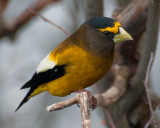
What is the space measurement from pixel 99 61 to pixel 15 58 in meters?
3.29

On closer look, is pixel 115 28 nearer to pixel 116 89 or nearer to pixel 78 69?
pixel 78 69

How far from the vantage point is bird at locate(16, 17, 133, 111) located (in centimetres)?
288

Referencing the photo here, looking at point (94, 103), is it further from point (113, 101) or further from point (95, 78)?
point (113, 101)

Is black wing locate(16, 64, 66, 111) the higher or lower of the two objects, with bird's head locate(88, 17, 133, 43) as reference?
lower

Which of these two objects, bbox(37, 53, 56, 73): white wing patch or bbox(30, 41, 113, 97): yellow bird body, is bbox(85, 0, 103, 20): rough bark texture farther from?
bbox(37, 53, 56, 73): white wing patch

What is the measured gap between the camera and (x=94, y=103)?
3.00 m

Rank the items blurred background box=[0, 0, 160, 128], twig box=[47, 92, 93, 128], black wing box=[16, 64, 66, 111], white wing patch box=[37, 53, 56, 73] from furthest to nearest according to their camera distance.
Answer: blurred background box=[0, 0, 160, 128]
white wing patch box=[37, 53, 56, 73]
black wing box=[16, 64, 66, 111]
twig box=[47, 92, 93, 128]

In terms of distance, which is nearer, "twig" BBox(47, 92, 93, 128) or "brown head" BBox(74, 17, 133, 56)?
"twig" BBox(47, 92, 93, 128)

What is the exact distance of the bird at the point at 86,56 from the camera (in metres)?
2.88

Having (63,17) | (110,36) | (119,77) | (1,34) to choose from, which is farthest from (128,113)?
(63,17)

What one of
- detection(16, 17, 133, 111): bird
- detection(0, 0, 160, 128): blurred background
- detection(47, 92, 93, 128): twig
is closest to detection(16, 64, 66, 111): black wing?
detection(16, 17, 133, 111): bird

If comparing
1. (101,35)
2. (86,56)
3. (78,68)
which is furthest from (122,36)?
(78,68)

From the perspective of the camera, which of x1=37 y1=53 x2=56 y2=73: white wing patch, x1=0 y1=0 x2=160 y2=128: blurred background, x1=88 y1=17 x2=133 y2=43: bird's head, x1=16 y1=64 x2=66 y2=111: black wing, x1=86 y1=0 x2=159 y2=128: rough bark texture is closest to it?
x1=88 y1=17 x2=133 y2=43: bird's head

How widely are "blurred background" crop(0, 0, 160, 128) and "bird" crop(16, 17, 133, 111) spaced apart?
1.88 meters
